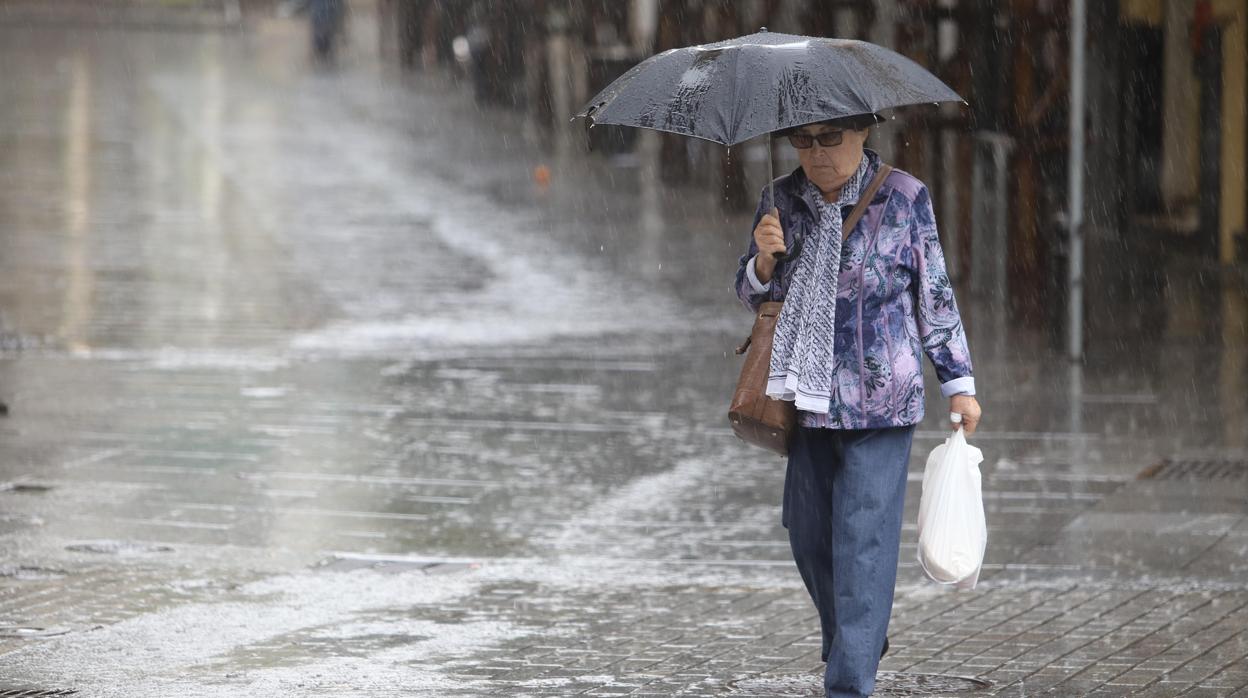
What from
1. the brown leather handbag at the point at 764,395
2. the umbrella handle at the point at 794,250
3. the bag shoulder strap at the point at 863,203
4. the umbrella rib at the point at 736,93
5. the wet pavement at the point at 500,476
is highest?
the umbrella rib at the point at 736,93

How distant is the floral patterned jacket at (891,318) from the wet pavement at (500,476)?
1.01m

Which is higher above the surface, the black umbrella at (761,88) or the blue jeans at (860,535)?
the black umbrella at (761,88)

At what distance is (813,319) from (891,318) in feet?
0.65

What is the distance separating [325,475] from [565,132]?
20.5 m

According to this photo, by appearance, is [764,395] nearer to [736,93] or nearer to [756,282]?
[756,282]

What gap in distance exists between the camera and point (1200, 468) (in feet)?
30.8

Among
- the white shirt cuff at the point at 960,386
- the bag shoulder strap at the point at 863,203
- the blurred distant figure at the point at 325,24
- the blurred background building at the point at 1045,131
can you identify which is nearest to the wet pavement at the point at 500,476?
the blurred background building at the point at 1045,131

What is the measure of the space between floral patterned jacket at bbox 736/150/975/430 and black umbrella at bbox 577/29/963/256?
8.3 inches

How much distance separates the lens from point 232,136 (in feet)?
88.6

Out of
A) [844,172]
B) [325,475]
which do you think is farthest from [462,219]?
[844,172]

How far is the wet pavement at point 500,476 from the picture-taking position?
6441 mm

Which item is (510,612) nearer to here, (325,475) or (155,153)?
(325,475)

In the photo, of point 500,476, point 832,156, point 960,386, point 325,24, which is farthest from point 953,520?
point 325,24

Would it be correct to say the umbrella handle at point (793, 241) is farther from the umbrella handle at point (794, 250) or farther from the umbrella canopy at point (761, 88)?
the umbrella canopy at point (761, 88)
